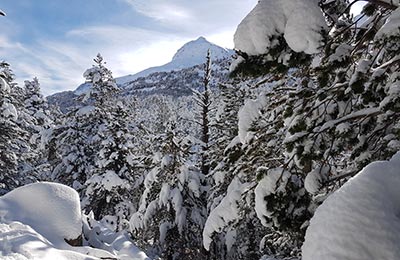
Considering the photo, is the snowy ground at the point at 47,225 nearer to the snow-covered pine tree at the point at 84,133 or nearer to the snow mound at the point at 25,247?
the snow mound at the point at 25,247

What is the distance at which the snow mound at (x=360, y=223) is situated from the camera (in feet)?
3.83

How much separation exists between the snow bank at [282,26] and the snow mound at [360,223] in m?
2.29

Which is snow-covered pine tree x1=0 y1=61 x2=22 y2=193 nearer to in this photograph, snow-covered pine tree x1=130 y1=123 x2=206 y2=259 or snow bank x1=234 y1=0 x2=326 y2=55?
snow-covered pine tree x1=130 y1=123 x2=206 y2=259

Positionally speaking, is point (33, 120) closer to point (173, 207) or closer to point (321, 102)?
point (173, 207)

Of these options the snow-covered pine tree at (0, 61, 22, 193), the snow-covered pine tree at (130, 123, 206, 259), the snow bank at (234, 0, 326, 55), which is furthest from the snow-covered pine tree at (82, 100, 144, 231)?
the snow bank at (234, 0, 326, 55)

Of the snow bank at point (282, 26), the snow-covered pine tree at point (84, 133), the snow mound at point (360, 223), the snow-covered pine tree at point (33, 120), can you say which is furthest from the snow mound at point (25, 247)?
the snow-covered pine tree at point (33, 120)

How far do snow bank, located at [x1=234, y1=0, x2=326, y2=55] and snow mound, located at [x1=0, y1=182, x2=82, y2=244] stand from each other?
6292 millimetres

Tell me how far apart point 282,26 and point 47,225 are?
696 cm

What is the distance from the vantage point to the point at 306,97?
4.88 m

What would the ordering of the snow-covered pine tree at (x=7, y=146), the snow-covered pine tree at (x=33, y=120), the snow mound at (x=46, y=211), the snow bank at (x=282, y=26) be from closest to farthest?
1. the snow bank at (x=282, y=26)
2. the snow mound at (x=46, y=211)
3. the snow-covered pine tree at (x=7, y=146)
4. the snow-covered pine tree at (x=33, y=120)

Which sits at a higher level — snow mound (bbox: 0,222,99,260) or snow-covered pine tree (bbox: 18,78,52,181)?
snow-covered pine tree (bbox: 18,78,52,181)

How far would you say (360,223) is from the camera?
1.21m

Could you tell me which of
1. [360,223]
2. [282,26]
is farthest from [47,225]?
[360,223]

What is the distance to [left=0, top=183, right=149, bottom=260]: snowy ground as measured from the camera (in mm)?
6434
